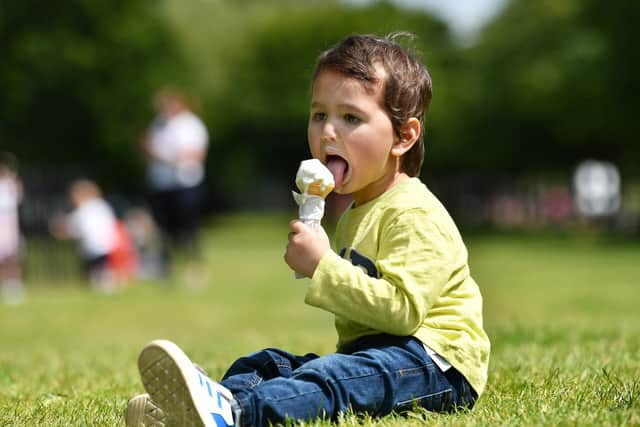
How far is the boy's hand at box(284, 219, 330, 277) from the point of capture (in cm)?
316

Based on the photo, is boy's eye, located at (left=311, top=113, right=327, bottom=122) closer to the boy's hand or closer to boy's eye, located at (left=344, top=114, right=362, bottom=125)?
boy's eye, located at (left=344, top=114, right=362, bottom=125)

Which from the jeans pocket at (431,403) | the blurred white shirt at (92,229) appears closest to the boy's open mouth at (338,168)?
the jeans pocket at (431,403)

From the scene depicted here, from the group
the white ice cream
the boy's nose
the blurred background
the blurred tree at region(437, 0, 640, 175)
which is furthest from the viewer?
the blurred background

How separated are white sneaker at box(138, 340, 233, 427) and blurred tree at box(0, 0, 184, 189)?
1341 inches

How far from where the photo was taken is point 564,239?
30.9 meters

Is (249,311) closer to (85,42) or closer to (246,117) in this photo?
(85,42)

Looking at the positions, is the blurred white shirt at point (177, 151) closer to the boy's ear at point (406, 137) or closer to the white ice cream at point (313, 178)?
the boy's ear at point (406, 137)

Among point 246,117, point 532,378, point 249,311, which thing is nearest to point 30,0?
point 246,117

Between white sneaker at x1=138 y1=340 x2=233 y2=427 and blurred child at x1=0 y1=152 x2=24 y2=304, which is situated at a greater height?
white sneaker at x1=138 y1=340 x2=233 y2=427

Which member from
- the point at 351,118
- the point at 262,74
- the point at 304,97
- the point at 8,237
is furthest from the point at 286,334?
the point at 262,74

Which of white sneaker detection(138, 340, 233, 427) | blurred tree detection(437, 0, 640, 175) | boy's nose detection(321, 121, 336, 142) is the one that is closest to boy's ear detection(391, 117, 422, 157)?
boy's nose detection(321, 121, 336, 142)

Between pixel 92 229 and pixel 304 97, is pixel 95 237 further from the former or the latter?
pixel 304 97

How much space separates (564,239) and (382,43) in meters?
28.4

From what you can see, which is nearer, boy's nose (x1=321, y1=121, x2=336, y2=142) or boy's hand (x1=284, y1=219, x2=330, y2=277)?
boy's hand (x1=284, y1=219, x2=330, y2=277)
